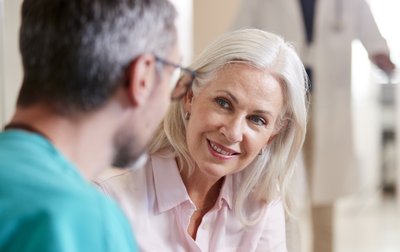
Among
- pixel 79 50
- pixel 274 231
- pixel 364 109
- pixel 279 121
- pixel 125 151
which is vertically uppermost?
pixel 79 50

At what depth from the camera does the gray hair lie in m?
1.58

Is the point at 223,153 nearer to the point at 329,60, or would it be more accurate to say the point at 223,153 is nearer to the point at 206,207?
the point at 206,207

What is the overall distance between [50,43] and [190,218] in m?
0.79

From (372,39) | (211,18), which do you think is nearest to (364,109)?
(211,18)

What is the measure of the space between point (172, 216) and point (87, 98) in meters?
0.73

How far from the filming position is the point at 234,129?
1568 mm

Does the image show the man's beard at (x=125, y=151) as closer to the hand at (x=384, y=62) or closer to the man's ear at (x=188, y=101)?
the man's ear at (x=188, y=101)

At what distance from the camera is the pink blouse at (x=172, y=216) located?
62.0 inches

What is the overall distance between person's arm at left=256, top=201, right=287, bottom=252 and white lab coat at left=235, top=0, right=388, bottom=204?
4.06 ft

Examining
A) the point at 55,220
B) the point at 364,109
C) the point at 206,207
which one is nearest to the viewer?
the point at 55,220

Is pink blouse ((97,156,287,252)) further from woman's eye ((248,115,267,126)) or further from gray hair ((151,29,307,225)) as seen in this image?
Result: woman's eye ((248,115,267,126))

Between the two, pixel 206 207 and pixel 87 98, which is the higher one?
pixel 87 98

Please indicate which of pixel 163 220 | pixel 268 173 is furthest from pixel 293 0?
pixel 163 220

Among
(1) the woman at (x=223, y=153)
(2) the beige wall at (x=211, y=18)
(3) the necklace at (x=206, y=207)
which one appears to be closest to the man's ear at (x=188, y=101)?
(1) the woman at (x=223, y=153)
